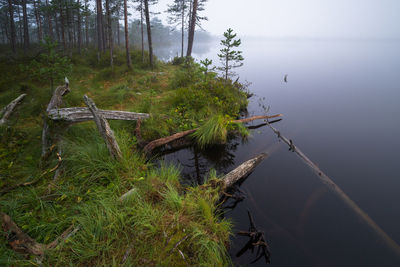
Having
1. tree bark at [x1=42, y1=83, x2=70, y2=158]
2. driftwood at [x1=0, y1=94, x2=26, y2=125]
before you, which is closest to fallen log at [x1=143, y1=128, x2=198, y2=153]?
tree bark at [x1=42, y1=83, x2=70, y2=158]

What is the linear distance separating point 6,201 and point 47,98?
19.3 ft

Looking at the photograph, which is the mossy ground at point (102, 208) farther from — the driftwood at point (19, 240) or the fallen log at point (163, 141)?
the fallen log at point (163, 141)

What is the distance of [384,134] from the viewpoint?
9266 mm

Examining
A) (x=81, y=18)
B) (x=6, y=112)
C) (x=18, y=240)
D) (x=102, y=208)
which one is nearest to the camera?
(x=18, y=240)

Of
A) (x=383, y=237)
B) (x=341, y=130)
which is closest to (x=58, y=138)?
(x=383, y=237)

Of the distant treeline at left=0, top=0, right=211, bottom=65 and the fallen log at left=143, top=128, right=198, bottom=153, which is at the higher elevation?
the distant treeline at left=0, top=0, right=211, bottom=65

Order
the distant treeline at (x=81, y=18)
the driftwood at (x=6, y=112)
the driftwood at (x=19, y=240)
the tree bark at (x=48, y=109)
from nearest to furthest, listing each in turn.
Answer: the driftwood at (x=19, y=240) < the tree bark at (x=48, y=109) < the driftwood at (x=6, y=112) < the distant treeline at (x=81, y=18)

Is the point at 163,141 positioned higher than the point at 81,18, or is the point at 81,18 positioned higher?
the point at 81,18

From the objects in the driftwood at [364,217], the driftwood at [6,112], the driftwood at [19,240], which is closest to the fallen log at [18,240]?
the driftwood at [19,240]

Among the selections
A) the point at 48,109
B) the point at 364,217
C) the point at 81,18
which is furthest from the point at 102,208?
the point at 81,18

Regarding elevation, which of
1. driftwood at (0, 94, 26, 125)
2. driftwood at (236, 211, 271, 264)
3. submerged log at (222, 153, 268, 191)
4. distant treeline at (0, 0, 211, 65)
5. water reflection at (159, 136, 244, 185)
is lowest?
driftwood at (236, 211, 271, 264)

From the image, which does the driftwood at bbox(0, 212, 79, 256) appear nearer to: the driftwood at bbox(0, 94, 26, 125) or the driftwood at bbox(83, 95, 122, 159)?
the driftwood at bbox(83, 95, 122, 159)

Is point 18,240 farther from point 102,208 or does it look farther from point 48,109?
point 48,109

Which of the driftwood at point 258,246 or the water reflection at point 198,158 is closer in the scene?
the driftwood at point 258,246
